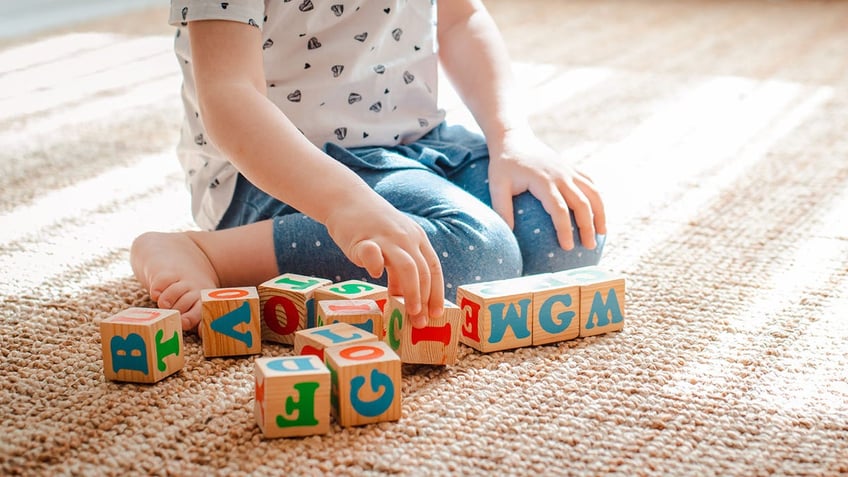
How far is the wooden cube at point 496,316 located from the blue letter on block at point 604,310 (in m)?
0.06

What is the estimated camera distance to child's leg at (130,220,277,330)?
35.5 inches

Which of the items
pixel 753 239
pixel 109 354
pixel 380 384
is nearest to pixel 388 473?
pixel 380 384

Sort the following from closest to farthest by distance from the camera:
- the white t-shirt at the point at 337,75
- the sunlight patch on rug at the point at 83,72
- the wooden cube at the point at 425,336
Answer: the wooden cube at the point at 425,336
the white t-shirt at the point at 337,75
the sunlight patch on rug at the point at 83,72

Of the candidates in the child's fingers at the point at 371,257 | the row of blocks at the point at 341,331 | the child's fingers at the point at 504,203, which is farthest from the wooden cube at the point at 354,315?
the child's fingers at the point at 504,203

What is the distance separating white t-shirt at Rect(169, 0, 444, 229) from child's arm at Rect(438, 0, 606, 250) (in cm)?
7

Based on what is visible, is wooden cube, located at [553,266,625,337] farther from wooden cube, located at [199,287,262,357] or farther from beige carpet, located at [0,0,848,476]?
wooden cube, located at [199,287,262,357]

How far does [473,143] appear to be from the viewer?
1080mm

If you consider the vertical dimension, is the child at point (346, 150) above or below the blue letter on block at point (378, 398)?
above

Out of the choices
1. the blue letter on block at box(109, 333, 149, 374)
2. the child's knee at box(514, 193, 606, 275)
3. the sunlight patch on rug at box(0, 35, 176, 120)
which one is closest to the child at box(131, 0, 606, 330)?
the child's knee at box(514, 193, 606, 275)

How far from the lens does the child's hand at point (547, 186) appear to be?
0.95 metres

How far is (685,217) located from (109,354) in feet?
2.37

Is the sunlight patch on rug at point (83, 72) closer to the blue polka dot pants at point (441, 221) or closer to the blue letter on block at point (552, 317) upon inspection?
the blue polka dot pants at point (441, 221)

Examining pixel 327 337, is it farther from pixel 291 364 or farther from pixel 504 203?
pixel 504 203

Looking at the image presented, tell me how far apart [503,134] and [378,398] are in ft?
1.39
